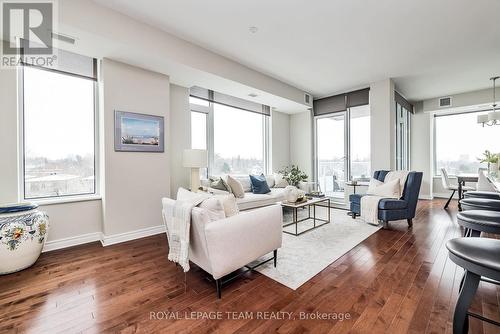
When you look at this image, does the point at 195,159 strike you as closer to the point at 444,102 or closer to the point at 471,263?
the point at 471,263

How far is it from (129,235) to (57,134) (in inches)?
68.4

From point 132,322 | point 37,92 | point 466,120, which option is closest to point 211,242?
point 132,322

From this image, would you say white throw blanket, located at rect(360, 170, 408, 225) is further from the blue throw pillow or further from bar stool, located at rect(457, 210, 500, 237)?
bar stool, located at rect(457, 210, 500, 237)

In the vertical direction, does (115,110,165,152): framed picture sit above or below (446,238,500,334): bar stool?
above

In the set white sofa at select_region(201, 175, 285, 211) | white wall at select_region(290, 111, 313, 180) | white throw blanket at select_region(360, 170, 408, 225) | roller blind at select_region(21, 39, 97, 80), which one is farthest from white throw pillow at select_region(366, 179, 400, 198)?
roller blind at select_region(21, 39, 97, 80)

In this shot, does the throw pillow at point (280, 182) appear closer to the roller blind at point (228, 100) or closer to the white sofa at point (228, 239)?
the roller blind at point (228, 100)

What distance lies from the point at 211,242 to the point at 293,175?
153 inches

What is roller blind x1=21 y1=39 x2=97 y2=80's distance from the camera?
2.85 metres

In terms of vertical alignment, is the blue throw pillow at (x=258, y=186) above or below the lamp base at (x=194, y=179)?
below

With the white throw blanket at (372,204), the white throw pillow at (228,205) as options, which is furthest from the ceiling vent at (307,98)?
the white throw pillow at (228,205)

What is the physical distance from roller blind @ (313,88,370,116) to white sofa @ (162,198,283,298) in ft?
14.7

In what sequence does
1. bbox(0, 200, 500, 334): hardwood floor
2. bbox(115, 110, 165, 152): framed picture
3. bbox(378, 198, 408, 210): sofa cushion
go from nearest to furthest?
bbox(0, 200, 500, 334): hardwood floor
bbox(115, 110, 165, 152): framed picture
bbox(378, 198, 408, 210): sofa cushion

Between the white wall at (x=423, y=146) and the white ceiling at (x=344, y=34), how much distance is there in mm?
1884

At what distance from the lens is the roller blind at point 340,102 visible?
5.31 m
